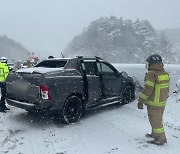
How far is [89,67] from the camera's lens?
28.0 ft

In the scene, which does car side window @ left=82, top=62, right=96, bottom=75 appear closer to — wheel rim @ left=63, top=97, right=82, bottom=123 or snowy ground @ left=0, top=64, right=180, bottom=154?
wheel rim @ left=63, top=97, right=82, bottom=123

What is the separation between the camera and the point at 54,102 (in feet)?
23.5

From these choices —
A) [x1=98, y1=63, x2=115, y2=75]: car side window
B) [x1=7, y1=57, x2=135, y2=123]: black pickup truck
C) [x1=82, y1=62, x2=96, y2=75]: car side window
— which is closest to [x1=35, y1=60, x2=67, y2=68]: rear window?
[x1=7, y1=57, x2=135, y2=123]: black pickup truck

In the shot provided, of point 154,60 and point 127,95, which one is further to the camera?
point 127,95

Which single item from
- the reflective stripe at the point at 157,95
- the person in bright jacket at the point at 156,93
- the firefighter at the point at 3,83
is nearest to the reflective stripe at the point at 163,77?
the person in bright jacket at the point at 156,93

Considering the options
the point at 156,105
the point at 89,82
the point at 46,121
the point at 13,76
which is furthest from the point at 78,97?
the point at 156,105

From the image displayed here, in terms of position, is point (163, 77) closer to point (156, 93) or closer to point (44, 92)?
point (156, 93)

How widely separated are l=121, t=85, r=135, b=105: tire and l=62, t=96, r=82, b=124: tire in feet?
8.28

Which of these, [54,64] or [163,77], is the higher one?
[54,64]

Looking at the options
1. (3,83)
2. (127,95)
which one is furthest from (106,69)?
(3,83)

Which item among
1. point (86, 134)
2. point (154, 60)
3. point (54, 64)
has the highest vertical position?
point (154, 60)

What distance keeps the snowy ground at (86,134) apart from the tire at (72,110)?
169mm

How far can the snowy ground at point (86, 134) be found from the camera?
19.8ft

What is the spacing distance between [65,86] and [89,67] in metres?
1.34
